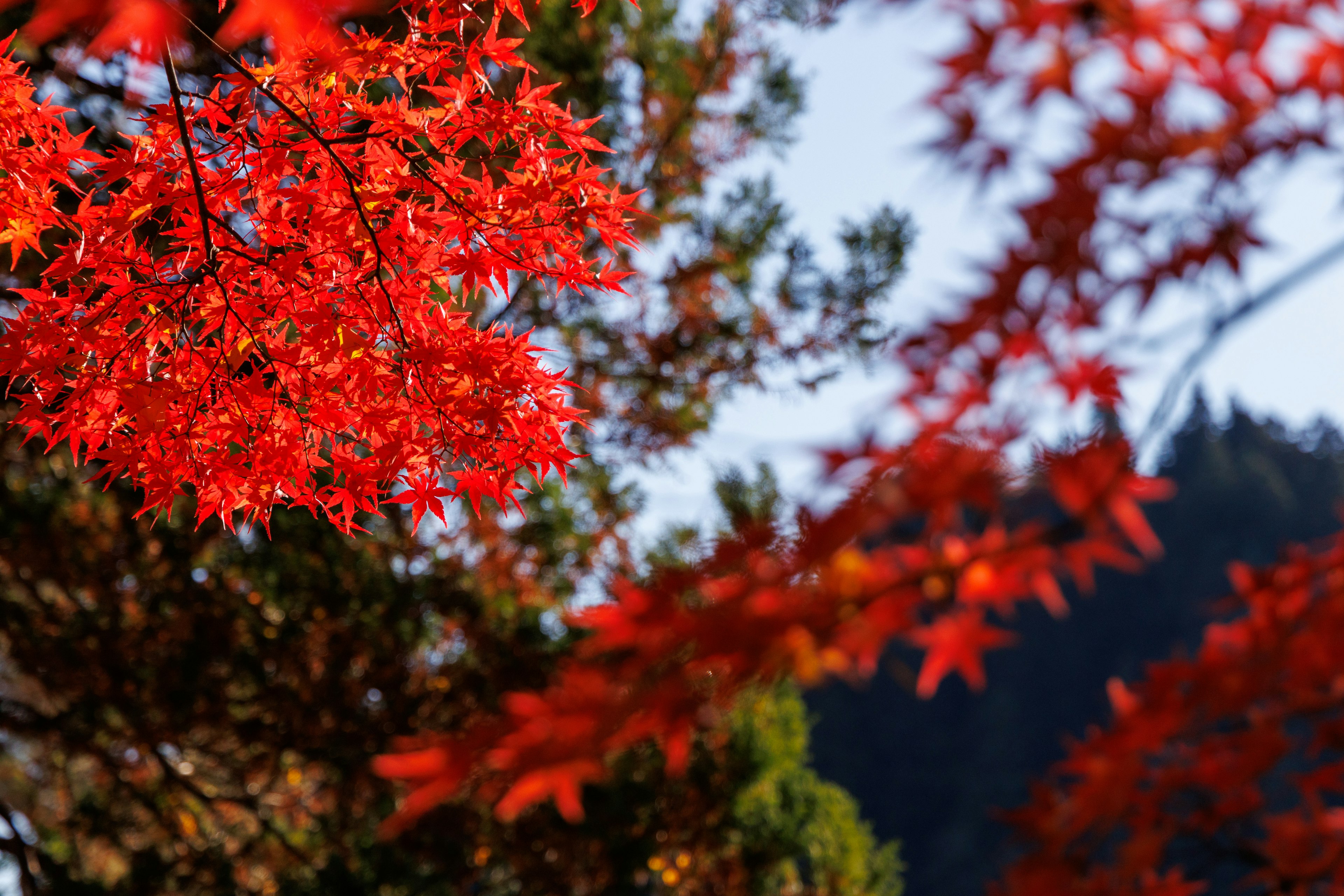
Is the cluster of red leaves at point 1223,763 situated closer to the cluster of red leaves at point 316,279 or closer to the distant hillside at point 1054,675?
the cluster of red leaves at point 316,279

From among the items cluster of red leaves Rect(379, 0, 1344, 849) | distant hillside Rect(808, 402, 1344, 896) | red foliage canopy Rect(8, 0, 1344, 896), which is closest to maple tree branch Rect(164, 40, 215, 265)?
red foliage canopy Rect(8, 0, 1344, 896)

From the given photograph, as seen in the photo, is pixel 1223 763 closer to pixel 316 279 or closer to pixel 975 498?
pixel 975 498

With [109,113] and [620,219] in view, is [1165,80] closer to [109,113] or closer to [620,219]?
[620,219]

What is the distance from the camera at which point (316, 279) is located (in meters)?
2.26

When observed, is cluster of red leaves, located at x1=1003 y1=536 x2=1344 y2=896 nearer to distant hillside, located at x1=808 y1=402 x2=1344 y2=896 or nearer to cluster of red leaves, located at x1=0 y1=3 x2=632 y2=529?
cluster of red leaves, located at x1=0 y1=3 x2=632 y2=529

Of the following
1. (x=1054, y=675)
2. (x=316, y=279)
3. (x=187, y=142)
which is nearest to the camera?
(x=187, y=142)

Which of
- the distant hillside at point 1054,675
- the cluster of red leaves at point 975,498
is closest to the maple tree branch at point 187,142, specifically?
the cluster of red leaves at point 975,498

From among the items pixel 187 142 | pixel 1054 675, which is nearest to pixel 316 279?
pixel 187 142

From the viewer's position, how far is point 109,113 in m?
4.13

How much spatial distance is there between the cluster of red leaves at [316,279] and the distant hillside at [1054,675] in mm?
25249

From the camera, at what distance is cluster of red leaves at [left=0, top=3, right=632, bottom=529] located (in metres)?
2.20

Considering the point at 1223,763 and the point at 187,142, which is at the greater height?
the point at 187,142

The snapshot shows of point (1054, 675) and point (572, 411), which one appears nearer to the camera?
point (572, 411)

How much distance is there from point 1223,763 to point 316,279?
2.14m
